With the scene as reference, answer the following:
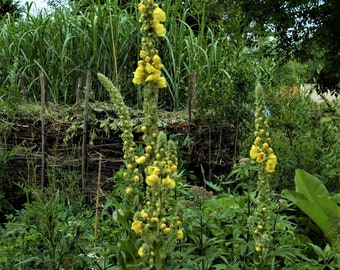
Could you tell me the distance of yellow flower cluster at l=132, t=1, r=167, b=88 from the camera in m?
1.89

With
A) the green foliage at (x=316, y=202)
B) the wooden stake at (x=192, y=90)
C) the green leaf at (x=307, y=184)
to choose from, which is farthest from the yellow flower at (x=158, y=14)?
the wooden stake at (x=192, y=90)

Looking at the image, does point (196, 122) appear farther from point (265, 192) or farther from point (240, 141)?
point (265, 192)

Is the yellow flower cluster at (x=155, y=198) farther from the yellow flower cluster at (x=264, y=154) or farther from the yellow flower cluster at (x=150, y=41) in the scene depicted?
the yellow flower cluster at (x=264, y=154)

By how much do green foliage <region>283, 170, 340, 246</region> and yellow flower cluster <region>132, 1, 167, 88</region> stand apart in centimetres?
192

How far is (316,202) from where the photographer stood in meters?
3.60

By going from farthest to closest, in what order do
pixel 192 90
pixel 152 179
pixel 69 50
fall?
pixel 69 50 < pixel 192 90 < pixel 152 179

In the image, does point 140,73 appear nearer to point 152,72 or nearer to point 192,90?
point 152,72

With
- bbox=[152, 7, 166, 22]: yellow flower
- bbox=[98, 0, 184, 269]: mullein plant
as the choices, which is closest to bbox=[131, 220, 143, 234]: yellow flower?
bbox=[98, 0, 184, 269]: mullein plant

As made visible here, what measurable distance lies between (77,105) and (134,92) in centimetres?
90

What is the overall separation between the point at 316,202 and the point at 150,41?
218 cm

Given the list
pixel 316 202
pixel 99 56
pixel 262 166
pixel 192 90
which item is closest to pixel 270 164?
pixel 262 166

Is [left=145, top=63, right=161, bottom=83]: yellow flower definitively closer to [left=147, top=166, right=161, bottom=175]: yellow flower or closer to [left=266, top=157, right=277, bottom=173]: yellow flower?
[left=147, top=166, right=161, bottom=175]: yellow flower

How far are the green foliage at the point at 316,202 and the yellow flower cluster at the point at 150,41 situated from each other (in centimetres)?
192

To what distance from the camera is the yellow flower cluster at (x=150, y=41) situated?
1.89 m
